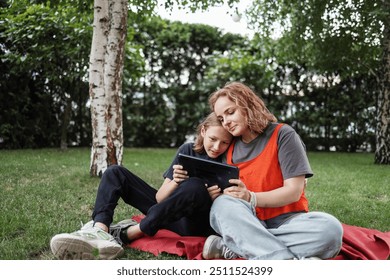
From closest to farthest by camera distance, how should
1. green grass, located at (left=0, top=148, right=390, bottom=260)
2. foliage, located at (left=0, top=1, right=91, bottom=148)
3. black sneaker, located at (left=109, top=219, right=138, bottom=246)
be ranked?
black sneaker, located at (left=109, top=219, right=138, bottom=246) → green grass, located at (left=0, top=148, right=390, bottom=260) → foliage, located at (left=0, top=1, right=91, bottom=148)

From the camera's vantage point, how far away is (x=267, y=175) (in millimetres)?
2395

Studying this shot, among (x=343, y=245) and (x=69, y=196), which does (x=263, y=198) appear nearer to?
(x=343, y=245)

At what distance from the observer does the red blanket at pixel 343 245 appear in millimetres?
2454

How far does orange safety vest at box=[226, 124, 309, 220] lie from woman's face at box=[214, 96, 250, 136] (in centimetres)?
16

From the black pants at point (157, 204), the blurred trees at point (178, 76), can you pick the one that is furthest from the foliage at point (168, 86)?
the black pants at point (157, 204)

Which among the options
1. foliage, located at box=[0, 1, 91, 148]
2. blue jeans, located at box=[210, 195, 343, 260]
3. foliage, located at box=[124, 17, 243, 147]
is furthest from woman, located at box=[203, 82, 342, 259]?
foliage, located at box=[124, 17, 243, 147]

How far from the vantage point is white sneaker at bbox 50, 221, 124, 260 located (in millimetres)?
2248

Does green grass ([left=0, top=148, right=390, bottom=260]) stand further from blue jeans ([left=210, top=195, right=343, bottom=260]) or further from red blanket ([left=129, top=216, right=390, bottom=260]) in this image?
blue jeans ([left=210, top=195, right=343, bottom=260])

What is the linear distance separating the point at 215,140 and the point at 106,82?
3.08 m

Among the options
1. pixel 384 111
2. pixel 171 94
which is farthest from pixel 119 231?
pixel 171 94

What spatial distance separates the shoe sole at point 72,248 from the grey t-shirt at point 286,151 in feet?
2.87

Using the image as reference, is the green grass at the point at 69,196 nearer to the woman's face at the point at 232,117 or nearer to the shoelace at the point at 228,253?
the shoelace at the point at 228,253

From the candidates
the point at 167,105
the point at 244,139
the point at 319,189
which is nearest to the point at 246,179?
the point at 244,139
